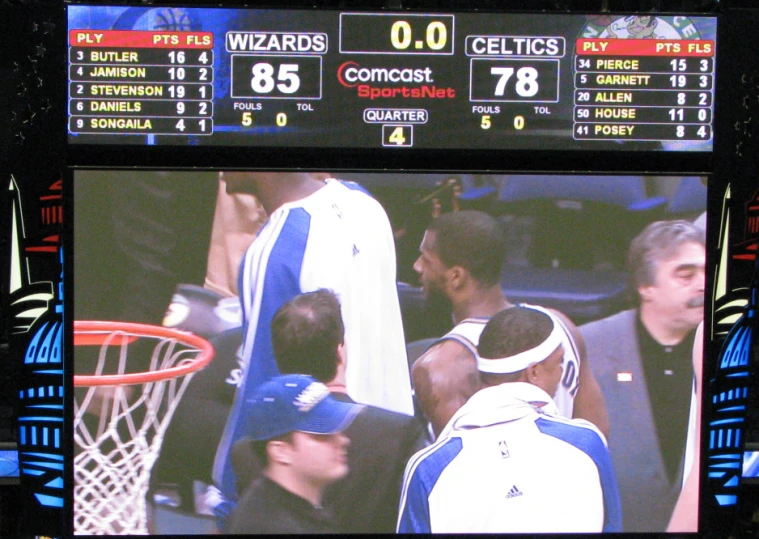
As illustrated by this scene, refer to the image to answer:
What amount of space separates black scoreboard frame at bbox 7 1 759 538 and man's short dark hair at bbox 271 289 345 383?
30.0 inches

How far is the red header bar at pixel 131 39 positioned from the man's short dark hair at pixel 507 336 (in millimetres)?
2086

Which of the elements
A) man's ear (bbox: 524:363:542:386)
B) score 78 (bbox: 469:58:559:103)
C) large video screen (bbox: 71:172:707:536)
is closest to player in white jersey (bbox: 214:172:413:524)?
large video screen (bbox: 71:172:707:536)

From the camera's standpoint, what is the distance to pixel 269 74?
4660 millimetres

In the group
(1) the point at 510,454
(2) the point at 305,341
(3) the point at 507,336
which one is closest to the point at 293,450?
(2) the point at 305,341

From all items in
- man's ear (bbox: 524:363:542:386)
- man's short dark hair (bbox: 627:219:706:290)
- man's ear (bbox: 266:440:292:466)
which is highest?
man's short dark hair (bbox: 627:219:706:290)

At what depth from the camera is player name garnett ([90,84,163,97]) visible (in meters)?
4.64

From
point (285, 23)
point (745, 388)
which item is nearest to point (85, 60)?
point (285, 23)

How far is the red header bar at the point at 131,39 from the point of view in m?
4.62

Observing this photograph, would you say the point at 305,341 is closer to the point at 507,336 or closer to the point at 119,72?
the point at 507,336

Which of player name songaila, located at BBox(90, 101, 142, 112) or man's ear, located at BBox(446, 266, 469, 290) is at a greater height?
player name songaila, located at BBox(90, 101, 142, 112)

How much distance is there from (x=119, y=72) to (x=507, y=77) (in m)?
1.96

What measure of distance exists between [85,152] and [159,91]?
49cm

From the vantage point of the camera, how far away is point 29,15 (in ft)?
15.8

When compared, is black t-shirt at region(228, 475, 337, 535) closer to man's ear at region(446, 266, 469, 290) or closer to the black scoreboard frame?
the black scoreboard frame
